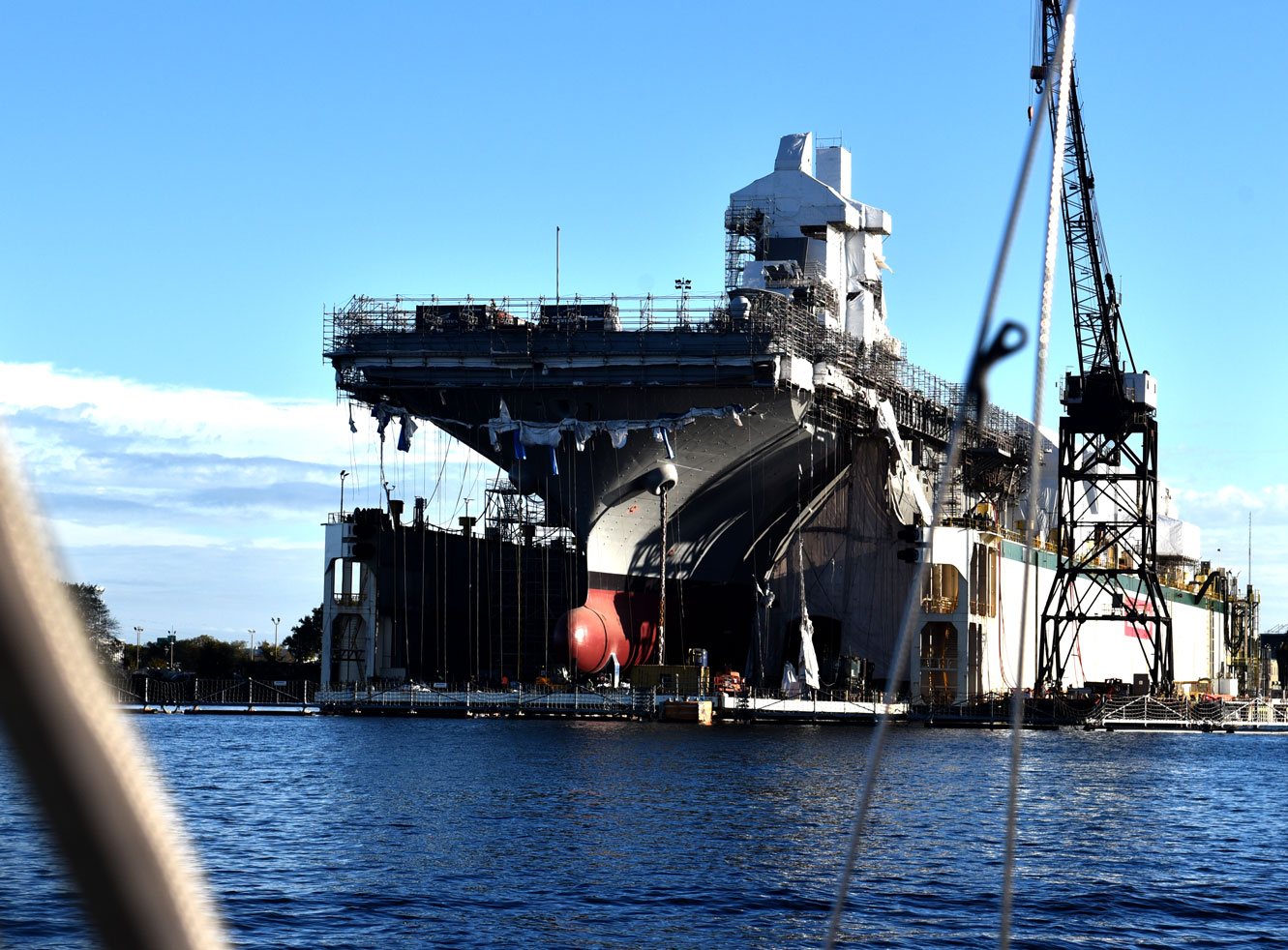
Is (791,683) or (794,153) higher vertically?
(794,153)

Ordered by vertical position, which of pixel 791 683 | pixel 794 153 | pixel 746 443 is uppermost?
pixel 794 153

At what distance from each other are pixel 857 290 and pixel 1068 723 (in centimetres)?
2717

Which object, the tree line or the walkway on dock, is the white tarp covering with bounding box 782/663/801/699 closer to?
the walkway on dock

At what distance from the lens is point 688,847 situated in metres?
33.0

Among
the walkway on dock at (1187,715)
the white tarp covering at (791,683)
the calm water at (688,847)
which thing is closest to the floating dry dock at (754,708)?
the walkway on dock at (1187,715)

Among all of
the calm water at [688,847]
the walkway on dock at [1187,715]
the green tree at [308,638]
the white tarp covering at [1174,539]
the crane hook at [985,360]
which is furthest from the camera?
the green tree at [308,638]

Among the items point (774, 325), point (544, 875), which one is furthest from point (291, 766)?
point (774, 325)

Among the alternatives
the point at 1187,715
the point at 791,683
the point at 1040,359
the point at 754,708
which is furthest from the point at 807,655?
the point at 1040,359

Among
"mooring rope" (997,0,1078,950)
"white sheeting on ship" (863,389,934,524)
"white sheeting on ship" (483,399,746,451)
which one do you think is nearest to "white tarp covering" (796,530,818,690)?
"white sheeting on ship" (863,389,934,524)

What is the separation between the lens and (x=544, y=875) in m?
29.1

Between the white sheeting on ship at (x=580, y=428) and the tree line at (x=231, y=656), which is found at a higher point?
the white sheeting on ship at (x=580, y=428)

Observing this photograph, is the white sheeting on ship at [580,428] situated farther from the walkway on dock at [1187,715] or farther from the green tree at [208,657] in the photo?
the green tree at [208,657]

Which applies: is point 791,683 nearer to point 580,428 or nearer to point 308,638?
point 580,428

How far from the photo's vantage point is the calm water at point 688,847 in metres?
24.6
